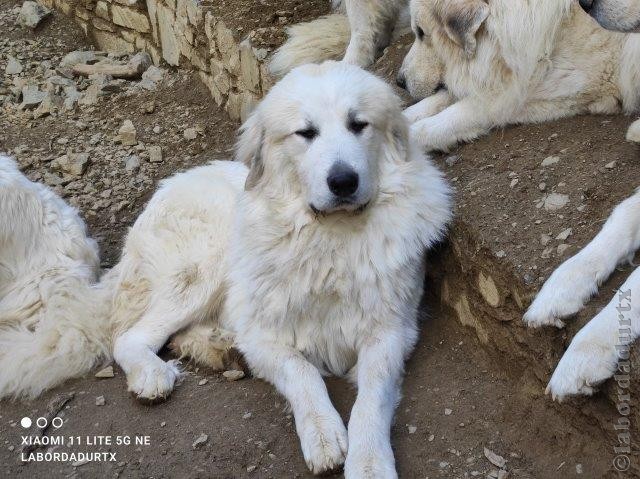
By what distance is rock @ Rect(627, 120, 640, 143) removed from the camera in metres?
3.39

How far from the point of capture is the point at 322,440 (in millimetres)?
2775

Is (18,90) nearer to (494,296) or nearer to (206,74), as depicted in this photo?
(206,74)

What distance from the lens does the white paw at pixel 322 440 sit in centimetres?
273

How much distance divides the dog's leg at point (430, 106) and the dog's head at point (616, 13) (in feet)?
3.73

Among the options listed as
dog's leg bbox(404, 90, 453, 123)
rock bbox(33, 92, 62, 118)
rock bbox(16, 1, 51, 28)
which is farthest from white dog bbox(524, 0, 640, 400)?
rock bbox(16, 1, 51, 28)

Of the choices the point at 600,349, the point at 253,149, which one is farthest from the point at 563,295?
the point at 253,149

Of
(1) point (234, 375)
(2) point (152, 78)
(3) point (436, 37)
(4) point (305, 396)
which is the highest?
(3) point (436, 37)

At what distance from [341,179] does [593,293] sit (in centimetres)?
99

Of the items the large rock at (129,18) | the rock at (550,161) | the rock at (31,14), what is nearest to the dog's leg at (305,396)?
the rock at (550,161)

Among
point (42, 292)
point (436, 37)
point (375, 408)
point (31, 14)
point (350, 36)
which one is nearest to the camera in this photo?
point (375, 408)

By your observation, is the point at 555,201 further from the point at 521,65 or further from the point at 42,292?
the point at 42,292

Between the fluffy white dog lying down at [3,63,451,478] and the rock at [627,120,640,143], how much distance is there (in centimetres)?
81

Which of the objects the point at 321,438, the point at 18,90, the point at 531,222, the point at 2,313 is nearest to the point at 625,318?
the point at 531,222

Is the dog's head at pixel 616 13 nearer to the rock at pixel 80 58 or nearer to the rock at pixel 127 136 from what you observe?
the rock at pixel 127 136
